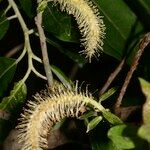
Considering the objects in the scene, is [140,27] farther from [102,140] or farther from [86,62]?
[102,140]

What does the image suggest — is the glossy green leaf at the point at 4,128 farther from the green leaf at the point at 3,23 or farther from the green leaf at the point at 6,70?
the green leaf at the point at 3,23

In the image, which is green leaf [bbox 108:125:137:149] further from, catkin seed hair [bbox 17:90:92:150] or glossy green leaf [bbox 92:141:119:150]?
glossy green leaf [bbox 92:141:119:150]

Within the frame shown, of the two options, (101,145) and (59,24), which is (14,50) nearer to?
(59,24)

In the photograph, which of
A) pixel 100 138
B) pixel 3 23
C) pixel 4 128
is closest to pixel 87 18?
pixel 100 138

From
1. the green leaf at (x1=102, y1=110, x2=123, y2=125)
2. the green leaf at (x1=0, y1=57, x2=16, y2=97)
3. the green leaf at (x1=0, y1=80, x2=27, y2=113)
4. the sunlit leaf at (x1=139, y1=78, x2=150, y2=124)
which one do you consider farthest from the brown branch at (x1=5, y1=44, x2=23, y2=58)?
the sunlit leaf at (x1=139, y1=78, x2=150, y2=124)

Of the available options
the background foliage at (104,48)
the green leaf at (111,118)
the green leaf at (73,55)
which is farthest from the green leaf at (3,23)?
the green leaf at (111,118)

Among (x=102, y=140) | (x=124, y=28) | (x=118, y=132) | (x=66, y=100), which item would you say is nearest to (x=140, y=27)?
(x=124, y=28)
